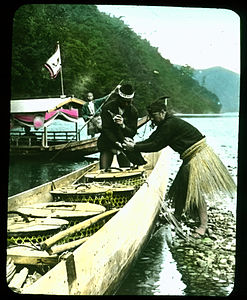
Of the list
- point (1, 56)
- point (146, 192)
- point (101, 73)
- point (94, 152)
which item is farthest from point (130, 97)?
point (1, 56)

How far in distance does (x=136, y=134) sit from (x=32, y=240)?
2.51 ft

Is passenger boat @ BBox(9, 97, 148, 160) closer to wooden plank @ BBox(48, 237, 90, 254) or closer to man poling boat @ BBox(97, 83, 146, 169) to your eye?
man poling boat @ BBox(97, 83, 146, 169)

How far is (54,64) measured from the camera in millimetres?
2182

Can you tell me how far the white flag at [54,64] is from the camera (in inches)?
86.0

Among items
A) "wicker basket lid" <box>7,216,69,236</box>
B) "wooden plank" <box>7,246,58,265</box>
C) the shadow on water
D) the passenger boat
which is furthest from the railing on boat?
the shadow on water

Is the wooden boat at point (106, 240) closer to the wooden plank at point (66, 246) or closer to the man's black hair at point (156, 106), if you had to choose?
the wooden plank at point (66, 246)

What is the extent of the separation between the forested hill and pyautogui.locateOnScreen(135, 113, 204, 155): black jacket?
0.07 metres

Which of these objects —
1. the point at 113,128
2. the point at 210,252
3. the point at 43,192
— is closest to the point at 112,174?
the point at 113,128

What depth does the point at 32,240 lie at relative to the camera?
1.98 meters

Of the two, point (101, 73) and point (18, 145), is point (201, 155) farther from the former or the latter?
point (18, 145)

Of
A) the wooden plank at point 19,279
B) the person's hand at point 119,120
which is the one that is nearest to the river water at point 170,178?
the person's hand at point 119,120

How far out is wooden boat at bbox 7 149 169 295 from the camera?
1.78 metres

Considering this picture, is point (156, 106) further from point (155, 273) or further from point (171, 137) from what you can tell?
point (155, 273)

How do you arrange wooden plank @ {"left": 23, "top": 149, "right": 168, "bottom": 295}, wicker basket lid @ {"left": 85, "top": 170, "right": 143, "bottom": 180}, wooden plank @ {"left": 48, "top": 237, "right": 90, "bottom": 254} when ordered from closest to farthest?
wooden plank @ {"left": 23, "top": 149, "right": 168, "bottom": 295}
wooden plank @ {"left": 48, "top": 237, "right": 90, "bottom": 254}
wicker basket lid @ {"left": 85, "top": 170, "right": 143, "bottom": 180}
